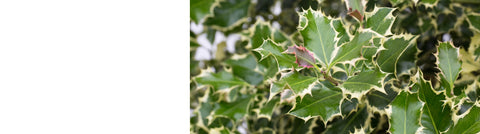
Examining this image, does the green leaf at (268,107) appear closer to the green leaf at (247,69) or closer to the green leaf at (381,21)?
the green leaf at (247,69)

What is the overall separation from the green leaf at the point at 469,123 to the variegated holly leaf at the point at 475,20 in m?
0.22

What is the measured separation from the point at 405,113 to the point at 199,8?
374 millimetres

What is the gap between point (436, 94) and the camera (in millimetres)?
458

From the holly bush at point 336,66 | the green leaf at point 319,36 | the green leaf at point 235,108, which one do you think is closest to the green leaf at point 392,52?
the holly bush at point 336,66

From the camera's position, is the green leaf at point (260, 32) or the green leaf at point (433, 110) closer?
the green leaf at point (433, 110)

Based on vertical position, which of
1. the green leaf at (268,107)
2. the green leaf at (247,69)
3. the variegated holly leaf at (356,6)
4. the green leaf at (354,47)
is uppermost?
the variegated holly leaf at (356,6)

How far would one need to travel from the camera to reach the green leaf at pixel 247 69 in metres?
0.67

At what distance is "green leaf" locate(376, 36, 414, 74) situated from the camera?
0.52 m

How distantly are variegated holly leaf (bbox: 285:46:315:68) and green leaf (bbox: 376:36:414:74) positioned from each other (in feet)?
0.43

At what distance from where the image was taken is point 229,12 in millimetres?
722

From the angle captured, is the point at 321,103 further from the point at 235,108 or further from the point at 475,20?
the point at 475,20

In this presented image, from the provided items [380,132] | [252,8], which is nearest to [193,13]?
[252,8]
